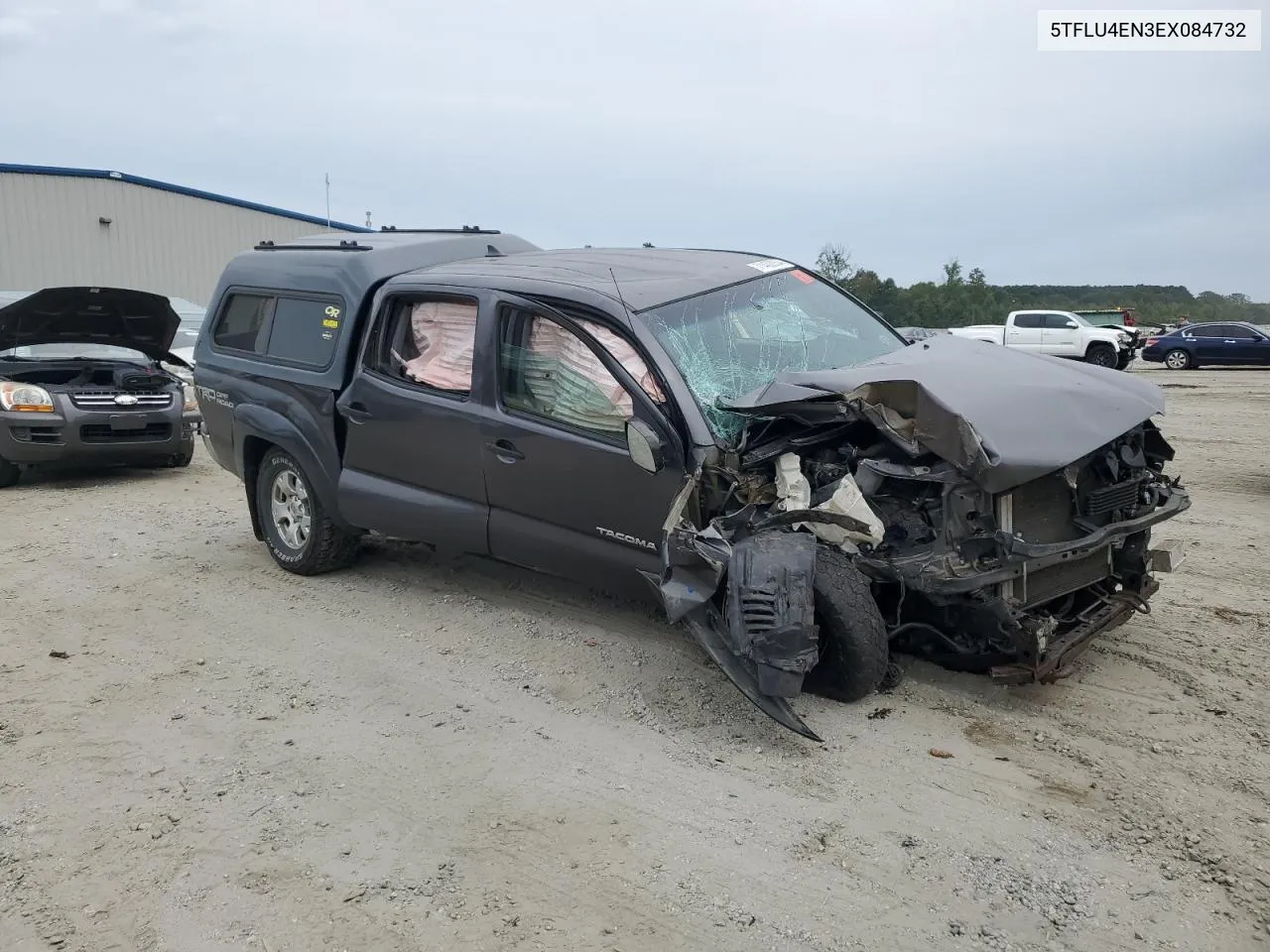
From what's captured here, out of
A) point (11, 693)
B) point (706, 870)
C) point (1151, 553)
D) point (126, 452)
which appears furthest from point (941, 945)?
point (126, 452)

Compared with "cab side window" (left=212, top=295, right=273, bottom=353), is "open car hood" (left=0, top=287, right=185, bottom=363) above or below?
above

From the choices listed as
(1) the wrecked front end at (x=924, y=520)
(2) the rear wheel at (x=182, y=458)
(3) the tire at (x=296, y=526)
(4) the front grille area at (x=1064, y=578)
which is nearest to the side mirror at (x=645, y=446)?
(1) the wrecked front end at (x=924, y=520)

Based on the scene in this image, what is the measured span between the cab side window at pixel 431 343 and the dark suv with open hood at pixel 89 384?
5227 mm

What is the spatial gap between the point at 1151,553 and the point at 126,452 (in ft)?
30.2

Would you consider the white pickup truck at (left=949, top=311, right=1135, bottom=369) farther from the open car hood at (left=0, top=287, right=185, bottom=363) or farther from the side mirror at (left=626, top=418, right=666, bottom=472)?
the side mirror at (left=626, top=418, right=666, bottom=472)

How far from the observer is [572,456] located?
4727 mm

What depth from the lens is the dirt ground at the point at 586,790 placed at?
116 inches

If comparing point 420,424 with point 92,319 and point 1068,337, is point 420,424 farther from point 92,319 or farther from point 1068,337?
point 1068,337

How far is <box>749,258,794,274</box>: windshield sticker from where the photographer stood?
18.6 feet

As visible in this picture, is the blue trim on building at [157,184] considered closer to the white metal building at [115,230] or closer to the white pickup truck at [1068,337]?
the white metal building at [115,230]

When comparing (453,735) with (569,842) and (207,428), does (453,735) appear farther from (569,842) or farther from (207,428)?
(207,428)

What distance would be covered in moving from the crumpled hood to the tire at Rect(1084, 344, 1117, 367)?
72.4ft

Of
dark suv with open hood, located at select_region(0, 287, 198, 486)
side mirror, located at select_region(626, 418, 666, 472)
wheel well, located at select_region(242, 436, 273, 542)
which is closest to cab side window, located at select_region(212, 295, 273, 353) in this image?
wheel well, located at select_region(242, 436, 273, 542)

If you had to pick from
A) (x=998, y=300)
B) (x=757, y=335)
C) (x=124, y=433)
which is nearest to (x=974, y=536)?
(x=757, y=335)
